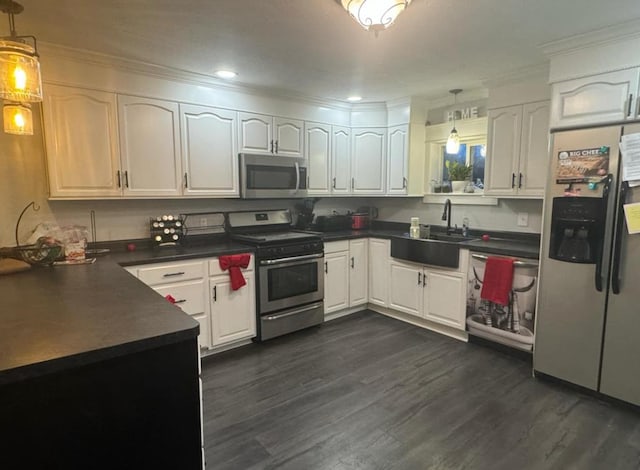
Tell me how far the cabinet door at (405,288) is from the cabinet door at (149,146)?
7.39ft

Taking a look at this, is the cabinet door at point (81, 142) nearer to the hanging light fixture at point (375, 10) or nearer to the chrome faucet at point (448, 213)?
the hanging light fixture at point (375, 10)

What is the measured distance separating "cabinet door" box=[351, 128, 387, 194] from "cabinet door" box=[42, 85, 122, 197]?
2.44 m

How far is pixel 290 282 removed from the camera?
3492 millimetres

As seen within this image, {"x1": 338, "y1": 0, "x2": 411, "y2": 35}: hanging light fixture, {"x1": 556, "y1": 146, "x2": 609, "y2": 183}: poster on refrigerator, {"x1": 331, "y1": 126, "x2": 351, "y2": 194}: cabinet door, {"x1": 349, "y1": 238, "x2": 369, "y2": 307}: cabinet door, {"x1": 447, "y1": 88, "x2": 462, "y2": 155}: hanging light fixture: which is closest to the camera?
{"x1": 338, "y1": 0, "x2": 411, "y2": 35}: hanging light fixture

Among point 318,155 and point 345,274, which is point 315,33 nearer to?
point 318,155

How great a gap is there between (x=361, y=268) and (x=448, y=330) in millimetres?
1099

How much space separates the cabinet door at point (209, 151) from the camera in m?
3.14

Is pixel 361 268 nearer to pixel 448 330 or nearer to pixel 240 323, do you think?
pixel 448 330

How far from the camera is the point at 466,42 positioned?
2426 millimetres

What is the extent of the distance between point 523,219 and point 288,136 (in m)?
2.38

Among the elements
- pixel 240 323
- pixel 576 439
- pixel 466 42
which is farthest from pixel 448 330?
pixel 466 42

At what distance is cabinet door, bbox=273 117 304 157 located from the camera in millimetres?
3674

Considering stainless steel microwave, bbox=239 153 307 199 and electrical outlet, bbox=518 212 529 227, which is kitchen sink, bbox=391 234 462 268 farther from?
stainless steel microwave, bbox=239 153 307 199

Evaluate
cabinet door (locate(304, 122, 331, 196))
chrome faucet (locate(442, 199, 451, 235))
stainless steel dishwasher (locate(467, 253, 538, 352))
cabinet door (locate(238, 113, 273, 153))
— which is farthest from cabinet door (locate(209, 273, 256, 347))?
chrome faucet (locate(442, 199, 451, 235))
